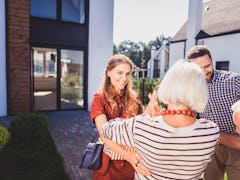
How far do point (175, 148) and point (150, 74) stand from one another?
30807 millimetres

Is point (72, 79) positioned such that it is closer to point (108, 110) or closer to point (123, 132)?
point (108, 110)

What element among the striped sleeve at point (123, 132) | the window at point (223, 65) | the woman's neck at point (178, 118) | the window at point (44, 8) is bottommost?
the striped sleeve at point (123, 132)

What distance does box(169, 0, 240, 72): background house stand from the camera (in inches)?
493

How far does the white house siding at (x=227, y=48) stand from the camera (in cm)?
1219

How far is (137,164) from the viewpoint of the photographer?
4.72 ft

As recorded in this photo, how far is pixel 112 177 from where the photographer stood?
189 centimetres

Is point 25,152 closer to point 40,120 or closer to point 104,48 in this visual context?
point 40,120

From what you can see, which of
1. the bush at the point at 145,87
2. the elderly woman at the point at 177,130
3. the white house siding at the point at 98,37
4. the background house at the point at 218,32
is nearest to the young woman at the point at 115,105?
the elderly woman at the point at 177,130

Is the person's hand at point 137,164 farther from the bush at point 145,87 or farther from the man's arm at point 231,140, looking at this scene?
the bush at point 145,87

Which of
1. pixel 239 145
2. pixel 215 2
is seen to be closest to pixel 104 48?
pixel 239 145

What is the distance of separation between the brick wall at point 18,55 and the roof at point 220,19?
10.9 metres

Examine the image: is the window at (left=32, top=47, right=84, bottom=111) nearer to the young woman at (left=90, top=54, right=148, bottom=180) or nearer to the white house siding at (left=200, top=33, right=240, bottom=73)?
the young woman at (left=90, top=54, right=148, bottom=180)

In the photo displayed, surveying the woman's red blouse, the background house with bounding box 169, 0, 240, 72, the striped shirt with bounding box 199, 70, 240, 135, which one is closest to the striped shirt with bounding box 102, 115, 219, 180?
the woman's red blouse

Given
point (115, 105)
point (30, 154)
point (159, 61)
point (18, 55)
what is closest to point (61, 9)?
point (18, 55)
